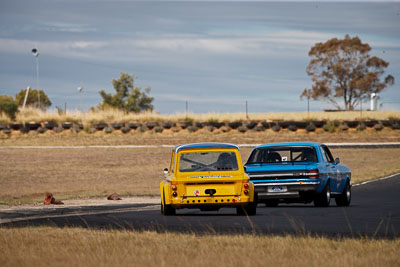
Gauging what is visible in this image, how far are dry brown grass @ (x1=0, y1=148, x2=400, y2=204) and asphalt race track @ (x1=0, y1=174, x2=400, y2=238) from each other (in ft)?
20.8

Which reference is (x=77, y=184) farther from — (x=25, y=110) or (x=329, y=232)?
(x=25, y=110)

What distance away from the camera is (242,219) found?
17203 mm

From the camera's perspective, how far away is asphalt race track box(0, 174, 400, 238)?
14780 millimetres

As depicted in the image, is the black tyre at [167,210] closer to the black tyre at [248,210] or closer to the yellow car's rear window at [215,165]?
the yellow car's rear window at [215,165]

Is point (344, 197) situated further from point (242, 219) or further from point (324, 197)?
point (242, 219)

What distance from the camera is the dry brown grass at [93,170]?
31719mm

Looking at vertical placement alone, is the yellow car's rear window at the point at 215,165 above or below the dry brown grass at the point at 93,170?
above

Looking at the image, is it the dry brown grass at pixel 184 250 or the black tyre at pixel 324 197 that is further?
the black tyre at pixel 324 197

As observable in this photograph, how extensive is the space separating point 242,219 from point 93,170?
89.7ft

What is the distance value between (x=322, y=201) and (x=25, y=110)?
6146 cm

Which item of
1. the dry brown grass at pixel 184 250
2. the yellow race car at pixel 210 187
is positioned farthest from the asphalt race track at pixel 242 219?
the dry brown grass at pixel 184 250

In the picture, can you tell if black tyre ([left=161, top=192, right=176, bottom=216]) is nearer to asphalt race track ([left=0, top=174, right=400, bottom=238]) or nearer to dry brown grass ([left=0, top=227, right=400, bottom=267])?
asphalt race track ([left=0, top=174, right=400, bottom=238])

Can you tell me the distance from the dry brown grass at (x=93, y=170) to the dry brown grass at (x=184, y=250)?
507 inches

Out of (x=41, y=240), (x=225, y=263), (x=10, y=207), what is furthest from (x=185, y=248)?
(x=10, y=207)
